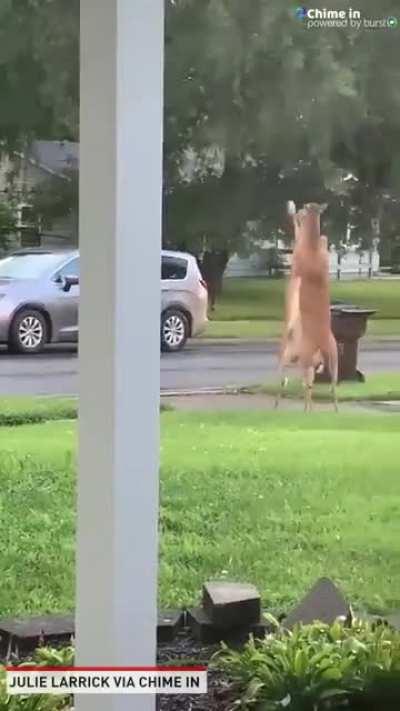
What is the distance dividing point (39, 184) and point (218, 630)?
104 centimetres

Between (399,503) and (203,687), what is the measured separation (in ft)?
2.04

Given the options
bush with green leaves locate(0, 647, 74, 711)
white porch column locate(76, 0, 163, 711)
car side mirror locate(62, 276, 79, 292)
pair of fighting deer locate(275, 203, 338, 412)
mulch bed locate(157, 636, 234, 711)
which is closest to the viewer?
white porch column locate(76, 0, 163, 711)

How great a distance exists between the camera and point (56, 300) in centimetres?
192

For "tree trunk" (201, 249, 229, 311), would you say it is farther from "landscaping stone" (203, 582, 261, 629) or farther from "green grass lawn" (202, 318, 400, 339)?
"landscaping stone" (203, 582, 261, 629)

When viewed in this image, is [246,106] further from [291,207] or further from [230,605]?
[230,605]

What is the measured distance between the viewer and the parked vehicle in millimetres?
1896

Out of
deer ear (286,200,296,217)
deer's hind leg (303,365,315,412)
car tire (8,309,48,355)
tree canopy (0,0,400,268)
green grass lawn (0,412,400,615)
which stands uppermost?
tree canopy (0,0,400,268)

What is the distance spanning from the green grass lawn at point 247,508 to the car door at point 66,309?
22 centimetres

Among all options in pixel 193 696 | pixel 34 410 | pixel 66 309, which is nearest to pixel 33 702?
pixel 193 696

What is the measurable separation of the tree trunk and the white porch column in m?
0.61

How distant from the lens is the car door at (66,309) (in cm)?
187

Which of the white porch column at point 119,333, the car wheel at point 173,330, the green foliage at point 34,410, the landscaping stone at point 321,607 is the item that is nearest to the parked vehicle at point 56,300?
the car wheel at point 173,330

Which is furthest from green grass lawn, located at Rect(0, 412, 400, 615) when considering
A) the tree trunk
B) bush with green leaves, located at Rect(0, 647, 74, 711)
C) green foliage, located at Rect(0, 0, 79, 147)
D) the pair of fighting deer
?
green foliage, located at Rect(0, 0, 79, 147)

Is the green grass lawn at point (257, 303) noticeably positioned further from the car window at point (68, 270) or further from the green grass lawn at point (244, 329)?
the car window at point (68, 270)
